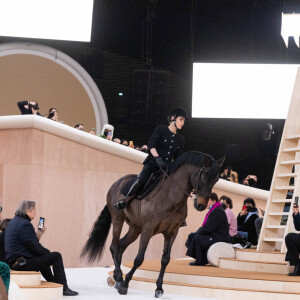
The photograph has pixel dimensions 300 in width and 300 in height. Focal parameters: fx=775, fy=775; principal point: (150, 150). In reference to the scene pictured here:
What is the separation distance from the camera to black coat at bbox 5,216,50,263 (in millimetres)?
7297

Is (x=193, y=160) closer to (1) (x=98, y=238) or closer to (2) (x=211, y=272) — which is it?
(2) (x=211, y=272)

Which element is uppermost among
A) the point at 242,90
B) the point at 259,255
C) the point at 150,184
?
the point at 242,90

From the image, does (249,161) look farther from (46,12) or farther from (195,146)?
(46,12)

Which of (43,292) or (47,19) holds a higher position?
(47,19)

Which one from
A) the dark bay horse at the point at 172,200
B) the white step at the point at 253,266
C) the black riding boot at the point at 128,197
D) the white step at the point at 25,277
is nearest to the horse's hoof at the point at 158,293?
the dark bay horse at the point at 172,200

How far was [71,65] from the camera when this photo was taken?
54.9 ft

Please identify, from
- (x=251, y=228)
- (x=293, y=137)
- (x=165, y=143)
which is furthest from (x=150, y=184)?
(x=251, y=228)

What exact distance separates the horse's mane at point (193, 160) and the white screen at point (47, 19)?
8942 millimetres

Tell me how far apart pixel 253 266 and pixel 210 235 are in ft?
2.68

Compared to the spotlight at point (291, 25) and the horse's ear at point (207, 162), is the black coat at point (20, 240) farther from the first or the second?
the spotlight at point (291, 25)

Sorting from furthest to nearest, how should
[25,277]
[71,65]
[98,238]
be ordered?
1. [71,65]
2. [98,238]
3. [25,277]

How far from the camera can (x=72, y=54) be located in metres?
16.8

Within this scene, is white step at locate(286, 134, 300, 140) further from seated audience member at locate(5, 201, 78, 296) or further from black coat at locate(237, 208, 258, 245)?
seated audience member at locate(5, 201, 78, 296)

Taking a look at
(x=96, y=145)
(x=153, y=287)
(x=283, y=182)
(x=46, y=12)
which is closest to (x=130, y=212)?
(x=153, y=287)
